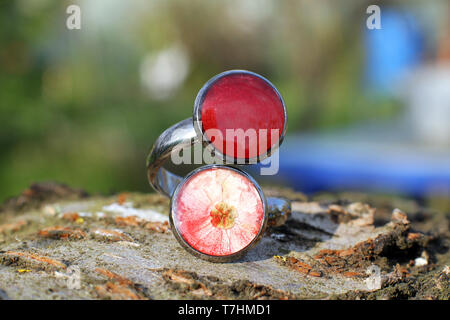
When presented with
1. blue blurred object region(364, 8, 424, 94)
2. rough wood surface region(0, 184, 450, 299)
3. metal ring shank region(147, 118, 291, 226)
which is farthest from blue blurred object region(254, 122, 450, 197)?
blue blurred object region(364, 8, 424, 94)

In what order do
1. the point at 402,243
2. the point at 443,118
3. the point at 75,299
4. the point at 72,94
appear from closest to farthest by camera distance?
the point at 75,299 → the point at 402,243 → the point at 72,94 → the point at 443,118

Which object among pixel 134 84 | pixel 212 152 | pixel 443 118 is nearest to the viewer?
pixel 212 152

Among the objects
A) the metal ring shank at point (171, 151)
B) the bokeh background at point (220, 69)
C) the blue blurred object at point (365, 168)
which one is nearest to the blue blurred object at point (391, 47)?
the bokeh background at point (220, 69)

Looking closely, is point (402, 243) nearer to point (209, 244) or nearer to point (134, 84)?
point (209, 244)

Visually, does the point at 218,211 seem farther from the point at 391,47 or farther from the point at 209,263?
the point at 391,47

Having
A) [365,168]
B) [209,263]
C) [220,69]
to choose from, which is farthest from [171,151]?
[220,69]

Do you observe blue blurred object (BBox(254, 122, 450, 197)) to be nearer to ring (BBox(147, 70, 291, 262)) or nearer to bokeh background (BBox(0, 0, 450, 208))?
bokeh background (BBox(0, 0, 450, 208))
